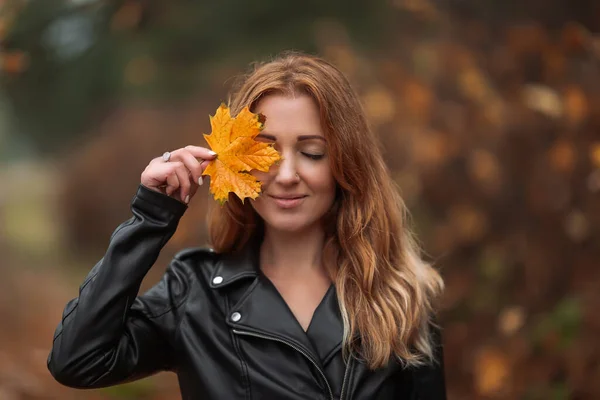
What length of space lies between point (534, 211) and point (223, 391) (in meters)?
3.39

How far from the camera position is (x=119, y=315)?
85.0 inches

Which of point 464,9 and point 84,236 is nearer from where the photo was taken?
point 464,9

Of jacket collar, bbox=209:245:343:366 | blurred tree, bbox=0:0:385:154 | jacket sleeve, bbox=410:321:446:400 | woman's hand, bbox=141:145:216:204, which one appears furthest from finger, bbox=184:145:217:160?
blurred tree, bbox=0:0:385:154

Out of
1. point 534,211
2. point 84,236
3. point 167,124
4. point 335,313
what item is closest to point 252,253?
point 335,313

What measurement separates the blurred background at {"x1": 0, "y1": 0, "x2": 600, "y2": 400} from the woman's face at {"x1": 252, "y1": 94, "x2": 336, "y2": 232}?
207cm

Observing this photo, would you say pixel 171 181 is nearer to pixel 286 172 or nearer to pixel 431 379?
pixel 286 172

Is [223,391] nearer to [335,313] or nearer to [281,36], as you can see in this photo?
[335,313]

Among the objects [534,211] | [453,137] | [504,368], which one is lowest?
[504,368]

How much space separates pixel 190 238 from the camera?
5816mm

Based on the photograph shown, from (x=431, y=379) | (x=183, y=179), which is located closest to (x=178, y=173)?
(x=183, y=179)

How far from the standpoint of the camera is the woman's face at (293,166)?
7.55 ft

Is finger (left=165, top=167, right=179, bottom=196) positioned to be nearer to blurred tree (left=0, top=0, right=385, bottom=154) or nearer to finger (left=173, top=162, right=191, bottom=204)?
finger (left=173, top=162, right=191, bottom=204)

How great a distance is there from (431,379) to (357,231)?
55 cm

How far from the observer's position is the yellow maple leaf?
2236mm
